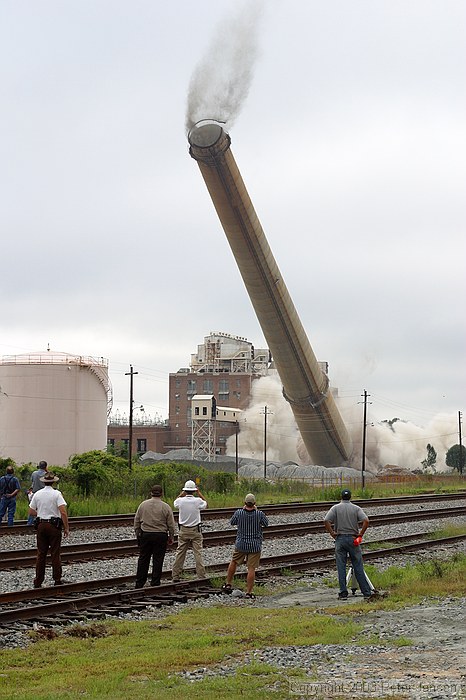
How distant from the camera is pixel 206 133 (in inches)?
1895

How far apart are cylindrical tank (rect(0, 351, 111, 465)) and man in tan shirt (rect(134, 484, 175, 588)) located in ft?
147

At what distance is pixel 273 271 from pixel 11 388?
18.9 metres

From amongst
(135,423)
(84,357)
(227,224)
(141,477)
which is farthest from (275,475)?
(135,423)

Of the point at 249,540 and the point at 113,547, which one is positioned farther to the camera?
the point at 113,547

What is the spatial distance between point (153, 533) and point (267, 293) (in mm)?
40436

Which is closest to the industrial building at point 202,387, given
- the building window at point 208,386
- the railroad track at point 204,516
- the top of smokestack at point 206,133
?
the building window at point 208,386

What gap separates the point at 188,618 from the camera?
11.5 meters

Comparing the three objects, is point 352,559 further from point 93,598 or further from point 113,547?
point 113,547

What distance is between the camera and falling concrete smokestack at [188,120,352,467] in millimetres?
48781

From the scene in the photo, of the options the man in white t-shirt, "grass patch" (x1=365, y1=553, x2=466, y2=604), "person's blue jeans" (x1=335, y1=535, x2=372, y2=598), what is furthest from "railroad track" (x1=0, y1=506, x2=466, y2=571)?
"person's blue jeans" (x1=335, y1=535, x2=372, y2=598)

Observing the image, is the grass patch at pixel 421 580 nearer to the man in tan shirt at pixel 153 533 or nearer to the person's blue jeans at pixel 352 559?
the person's blue jeans at pixel 352 559

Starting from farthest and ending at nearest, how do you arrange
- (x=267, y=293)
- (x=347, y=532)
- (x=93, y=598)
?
(x=267, y=293)
(x=347, y=532)
(x=93, y=598)

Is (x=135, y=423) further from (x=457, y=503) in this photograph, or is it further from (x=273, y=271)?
(x=457, y=503)

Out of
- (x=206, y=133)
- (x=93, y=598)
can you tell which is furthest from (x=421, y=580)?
(x=206, y=133)
